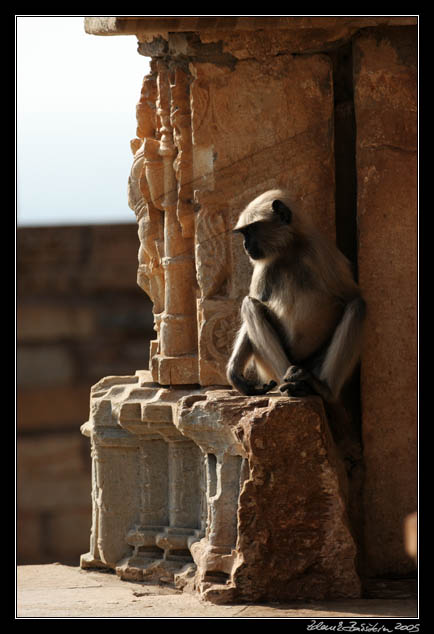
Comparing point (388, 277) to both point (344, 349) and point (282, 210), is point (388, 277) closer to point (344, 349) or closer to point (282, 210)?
point (344, 349)

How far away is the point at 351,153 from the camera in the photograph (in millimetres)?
6969

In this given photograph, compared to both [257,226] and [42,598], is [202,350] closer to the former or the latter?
[257,226]

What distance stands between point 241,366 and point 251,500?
82 centimetres

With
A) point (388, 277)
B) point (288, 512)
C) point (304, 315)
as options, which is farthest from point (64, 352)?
point (288, 512)

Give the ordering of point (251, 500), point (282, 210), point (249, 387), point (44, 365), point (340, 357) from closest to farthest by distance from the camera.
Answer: point (251, 500) → point (340, 357) → point (282, 210) → point (249, 387) → point (44, 365)

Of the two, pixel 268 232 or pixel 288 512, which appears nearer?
pixel 288 512

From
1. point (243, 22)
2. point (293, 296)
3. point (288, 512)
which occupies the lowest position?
point (288, 512)

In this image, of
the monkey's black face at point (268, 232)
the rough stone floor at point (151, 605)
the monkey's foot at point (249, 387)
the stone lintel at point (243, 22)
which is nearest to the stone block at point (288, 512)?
the rough stone floor at point (151, 605)

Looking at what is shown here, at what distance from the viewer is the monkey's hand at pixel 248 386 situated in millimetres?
6570

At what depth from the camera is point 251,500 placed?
6160mm

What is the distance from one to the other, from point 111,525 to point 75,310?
5555 mm

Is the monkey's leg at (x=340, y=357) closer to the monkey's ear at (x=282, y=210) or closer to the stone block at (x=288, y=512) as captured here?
the stone block at (x=288, y=512)

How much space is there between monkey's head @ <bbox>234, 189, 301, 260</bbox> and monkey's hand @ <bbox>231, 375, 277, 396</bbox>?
0.65 m

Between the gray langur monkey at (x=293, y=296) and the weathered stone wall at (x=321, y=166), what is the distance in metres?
0.35
